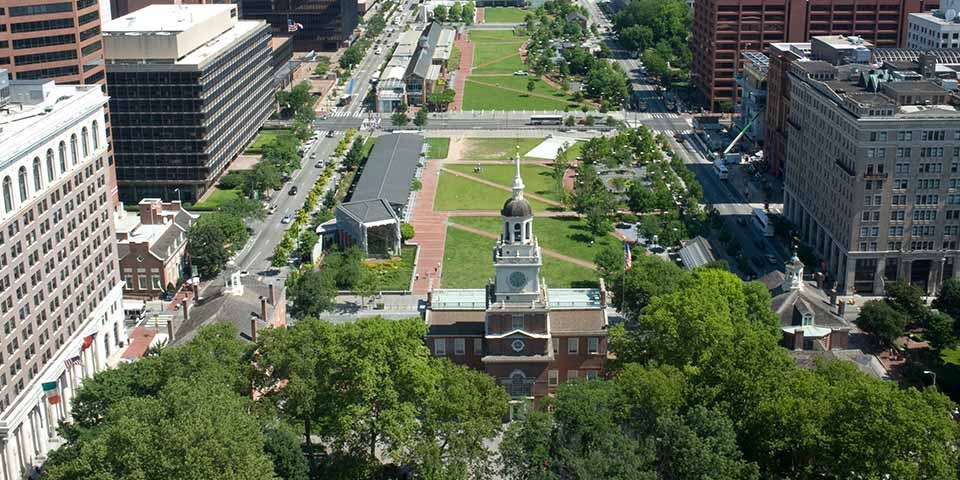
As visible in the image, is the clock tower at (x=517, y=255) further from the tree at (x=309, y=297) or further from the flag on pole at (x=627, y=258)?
the tree at (x=309, y=297)

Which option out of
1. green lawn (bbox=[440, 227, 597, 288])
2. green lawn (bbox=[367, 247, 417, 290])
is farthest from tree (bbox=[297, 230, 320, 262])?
green lawn (bbox=[440, 227, 597, 288])

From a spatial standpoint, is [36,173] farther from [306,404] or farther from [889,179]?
[889,179]

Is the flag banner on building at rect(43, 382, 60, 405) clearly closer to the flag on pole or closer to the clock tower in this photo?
the clock tower

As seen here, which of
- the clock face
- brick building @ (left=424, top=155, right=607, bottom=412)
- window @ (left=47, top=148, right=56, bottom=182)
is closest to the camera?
window @ (left=47, top=148, right=56, bottom=182)

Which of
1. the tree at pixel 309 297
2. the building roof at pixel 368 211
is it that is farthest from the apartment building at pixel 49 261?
the building roof at pixel 368 211

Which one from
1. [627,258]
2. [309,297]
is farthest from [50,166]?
[627,258]

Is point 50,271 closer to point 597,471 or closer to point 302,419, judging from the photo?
point 302,419
